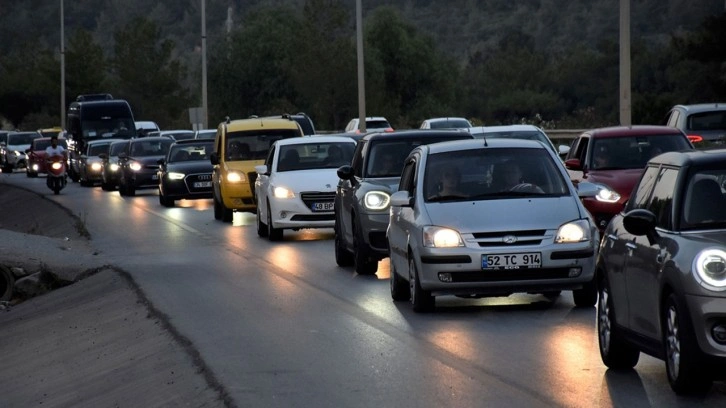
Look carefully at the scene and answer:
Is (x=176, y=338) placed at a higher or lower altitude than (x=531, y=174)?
lower

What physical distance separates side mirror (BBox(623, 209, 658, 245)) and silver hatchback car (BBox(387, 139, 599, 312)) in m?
4.42

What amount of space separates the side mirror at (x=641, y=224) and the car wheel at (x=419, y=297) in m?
4.88

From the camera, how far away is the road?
10117 mm

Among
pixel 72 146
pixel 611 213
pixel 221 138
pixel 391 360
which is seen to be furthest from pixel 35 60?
pixel 391 360

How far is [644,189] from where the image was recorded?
35.8 ft

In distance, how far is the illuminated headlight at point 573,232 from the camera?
576 inches

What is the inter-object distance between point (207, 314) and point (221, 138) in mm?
17745

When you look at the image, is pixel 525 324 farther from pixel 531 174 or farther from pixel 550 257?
pixel 531 174

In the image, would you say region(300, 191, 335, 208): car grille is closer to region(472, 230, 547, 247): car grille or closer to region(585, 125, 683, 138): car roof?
region(585, 125, 683, 138): car roof

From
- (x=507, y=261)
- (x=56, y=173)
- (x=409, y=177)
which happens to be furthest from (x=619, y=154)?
(x=56, y=173)

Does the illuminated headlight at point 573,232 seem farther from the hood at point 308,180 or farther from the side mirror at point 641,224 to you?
the hood at point 308,180

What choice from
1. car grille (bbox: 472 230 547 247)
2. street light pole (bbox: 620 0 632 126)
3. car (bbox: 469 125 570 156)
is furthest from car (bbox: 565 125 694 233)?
street light pole (bbox: 620 0 632 126)

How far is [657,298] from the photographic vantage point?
387 inches

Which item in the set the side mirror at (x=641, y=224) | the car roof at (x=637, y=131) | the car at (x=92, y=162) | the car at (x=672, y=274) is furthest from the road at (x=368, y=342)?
the car at (x=92, y=162)
